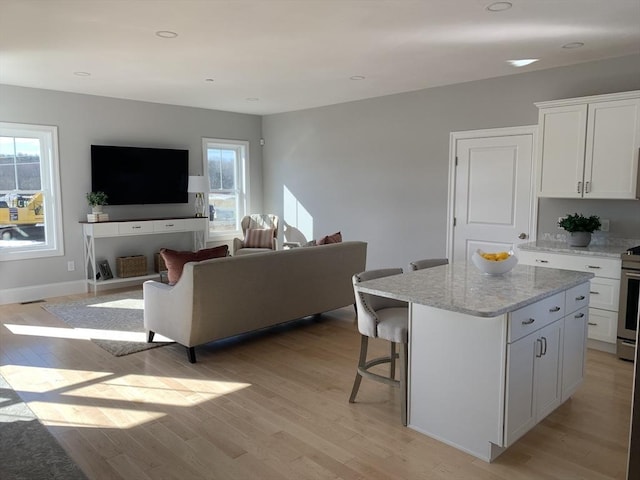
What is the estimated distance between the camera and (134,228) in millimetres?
6621

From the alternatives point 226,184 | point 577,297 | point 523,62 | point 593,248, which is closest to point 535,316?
point 577,297

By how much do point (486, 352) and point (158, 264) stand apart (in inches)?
220

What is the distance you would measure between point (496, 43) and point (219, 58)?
2421 millimetres

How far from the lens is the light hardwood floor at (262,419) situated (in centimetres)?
251

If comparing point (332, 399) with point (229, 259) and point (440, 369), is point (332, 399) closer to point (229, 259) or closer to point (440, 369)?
A: point (440, 369)

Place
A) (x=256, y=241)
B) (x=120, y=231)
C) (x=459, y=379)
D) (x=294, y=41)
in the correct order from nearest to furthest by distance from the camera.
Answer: (x=459, y=379)
(x=294, y=41)
(x=120, y=231)
(x=256, y=241)

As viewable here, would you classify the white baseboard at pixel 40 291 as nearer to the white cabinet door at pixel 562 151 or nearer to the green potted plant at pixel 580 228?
the white cabinet door at pixel 562 151

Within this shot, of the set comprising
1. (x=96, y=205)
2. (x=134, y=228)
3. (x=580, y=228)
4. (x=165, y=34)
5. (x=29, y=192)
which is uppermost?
(x=165, y=34)

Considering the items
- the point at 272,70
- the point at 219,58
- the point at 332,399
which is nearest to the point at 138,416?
the point at 332,399

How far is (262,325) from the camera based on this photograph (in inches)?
173

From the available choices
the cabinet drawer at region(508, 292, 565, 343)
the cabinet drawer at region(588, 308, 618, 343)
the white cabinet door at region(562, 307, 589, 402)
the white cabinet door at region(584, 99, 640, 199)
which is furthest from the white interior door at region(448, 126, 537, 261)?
the cabinet drawer at region(508, 292, 565, 343)

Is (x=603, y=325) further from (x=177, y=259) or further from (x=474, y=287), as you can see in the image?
(x=177, y=259)

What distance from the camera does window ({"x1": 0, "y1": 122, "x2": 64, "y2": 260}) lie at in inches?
233

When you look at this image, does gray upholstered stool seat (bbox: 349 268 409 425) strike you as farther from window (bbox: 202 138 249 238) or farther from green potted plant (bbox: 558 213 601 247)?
window (bbox: 202 138 249 238)
